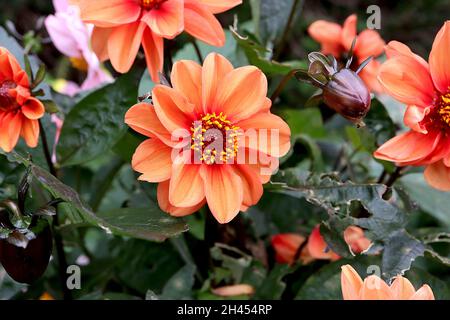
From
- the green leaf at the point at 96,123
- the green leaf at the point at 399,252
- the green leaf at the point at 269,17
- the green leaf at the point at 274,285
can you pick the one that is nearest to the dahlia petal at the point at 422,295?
the green leaf at the point at 399,252

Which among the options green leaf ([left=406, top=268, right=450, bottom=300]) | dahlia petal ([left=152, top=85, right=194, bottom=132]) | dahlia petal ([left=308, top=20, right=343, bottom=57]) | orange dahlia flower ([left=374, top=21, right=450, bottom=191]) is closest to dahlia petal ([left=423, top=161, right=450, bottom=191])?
orange dahlia flower ([left=374, top=21, right=450, bottom=191])

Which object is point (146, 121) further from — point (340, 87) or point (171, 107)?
point (340, 87)

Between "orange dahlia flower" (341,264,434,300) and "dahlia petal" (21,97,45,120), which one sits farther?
"dahlia petal" (21,97,45,120)

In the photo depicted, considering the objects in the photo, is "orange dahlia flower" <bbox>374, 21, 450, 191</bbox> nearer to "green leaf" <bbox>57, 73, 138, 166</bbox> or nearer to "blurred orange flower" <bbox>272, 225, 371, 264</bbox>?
"blurred orange flower" <bbox>272, 225, 371, 264</bbox>

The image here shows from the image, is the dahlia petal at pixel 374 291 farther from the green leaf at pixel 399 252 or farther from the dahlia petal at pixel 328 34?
the dahlia petal at pixel 328 34

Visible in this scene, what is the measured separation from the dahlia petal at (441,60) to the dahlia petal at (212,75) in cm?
17

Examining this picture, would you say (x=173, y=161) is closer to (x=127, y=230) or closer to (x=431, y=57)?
(x=127, y=230)

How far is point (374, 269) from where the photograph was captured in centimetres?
66

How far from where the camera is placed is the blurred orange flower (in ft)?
2.42

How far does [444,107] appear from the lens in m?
0.65

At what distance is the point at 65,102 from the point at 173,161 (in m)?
0.31

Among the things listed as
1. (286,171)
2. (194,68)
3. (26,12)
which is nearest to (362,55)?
(286,171)

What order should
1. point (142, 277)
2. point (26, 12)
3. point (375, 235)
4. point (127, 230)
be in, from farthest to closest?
point (26, 12) → point (142, 277) → point (375, 235) → point (127, 230)

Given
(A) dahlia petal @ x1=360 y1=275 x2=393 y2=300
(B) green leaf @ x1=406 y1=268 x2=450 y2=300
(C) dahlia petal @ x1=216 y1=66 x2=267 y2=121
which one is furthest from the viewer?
(B) green leaf @ x1=406 y1=268 x2=450 y2=300
